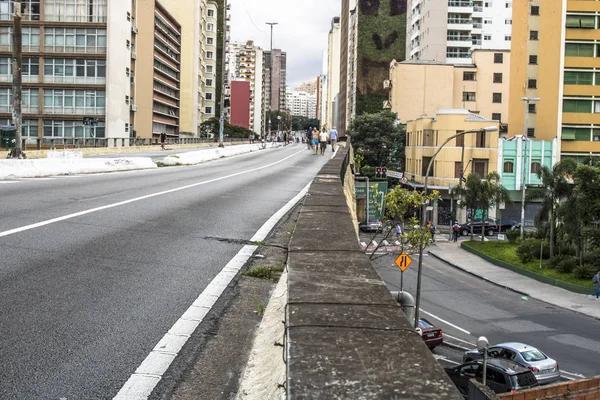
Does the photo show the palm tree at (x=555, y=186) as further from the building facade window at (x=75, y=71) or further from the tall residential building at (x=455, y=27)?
the tall residential building at (x=455, y=27)

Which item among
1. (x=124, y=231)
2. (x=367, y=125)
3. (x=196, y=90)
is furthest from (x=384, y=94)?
(x=124, y=231)

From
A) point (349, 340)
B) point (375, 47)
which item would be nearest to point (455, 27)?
point (375, 47)

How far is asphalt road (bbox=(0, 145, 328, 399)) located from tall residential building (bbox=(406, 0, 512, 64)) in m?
87.7

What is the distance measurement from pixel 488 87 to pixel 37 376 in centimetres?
8730

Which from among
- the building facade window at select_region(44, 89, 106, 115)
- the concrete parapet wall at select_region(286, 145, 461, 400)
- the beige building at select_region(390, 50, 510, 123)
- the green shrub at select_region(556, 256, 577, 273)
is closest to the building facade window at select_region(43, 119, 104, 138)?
the building facade window at select_region(44, 89, 106, 115)

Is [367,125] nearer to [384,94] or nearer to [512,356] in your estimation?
[384,94]

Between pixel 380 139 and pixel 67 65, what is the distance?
34363 mm

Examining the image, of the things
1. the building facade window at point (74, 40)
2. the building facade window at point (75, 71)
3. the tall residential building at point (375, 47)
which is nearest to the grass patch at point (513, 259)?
the building facade window at point (75, 71)

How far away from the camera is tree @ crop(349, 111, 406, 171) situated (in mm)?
77562

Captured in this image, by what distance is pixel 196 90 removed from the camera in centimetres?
13612

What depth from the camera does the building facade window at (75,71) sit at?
69562mm

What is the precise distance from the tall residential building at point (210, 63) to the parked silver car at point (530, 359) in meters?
134

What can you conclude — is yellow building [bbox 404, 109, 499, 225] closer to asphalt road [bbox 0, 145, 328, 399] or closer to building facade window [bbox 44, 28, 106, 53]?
building facade window [bbox 44, 28, 106, 53]

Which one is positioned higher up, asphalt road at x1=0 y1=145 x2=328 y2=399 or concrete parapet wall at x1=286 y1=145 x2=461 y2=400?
concrete parapet wall at x1=286 y1=145 x2=461 y2=400
